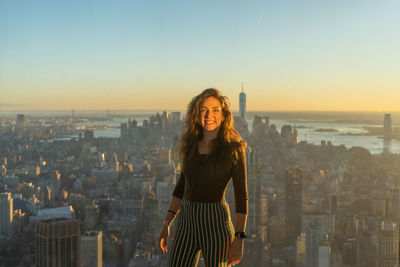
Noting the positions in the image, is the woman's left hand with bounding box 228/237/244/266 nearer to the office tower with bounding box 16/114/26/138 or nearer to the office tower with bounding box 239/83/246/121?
the office tower with bounding box 239/83/246/121

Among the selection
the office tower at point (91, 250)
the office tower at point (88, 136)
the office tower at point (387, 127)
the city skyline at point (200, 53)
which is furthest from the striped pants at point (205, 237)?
the office tower at point (387, 127)

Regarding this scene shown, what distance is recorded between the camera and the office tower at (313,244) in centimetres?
424

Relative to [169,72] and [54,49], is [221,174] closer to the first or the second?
[169,72]

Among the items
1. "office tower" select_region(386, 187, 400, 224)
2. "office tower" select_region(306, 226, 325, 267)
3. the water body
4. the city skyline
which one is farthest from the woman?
"office tower" select_region(386, 187, 400, 224)

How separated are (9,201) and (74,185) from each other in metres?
0.92

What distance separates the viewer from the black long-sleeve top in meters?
0.99

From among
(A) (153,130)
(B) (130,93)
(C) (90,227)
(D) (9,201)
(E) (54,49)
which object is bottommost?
(C) (90,227)

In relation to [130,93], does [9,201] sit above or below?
below

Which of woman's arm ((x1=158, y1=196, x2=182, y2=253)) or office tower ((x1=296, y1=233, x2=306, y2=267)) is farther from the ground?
woman's arm ((x1=158, y1=196, x2=182, y2=253))

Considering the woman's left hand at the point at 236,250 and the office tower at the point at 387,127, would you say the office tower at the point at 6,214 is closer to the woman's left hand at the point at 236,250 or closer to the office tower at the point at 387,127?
the woman's left hand at the point at 236,250

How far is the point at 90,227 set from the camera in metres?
4.31

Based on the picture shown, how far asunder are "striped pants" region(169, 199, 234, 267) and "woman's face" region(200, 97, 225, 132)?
0.65 ft

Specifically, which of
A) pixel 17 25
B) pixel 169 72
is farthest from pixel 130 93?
pixel 17 25

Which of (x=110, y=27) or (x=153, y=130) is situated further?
(x=153, y=130)
